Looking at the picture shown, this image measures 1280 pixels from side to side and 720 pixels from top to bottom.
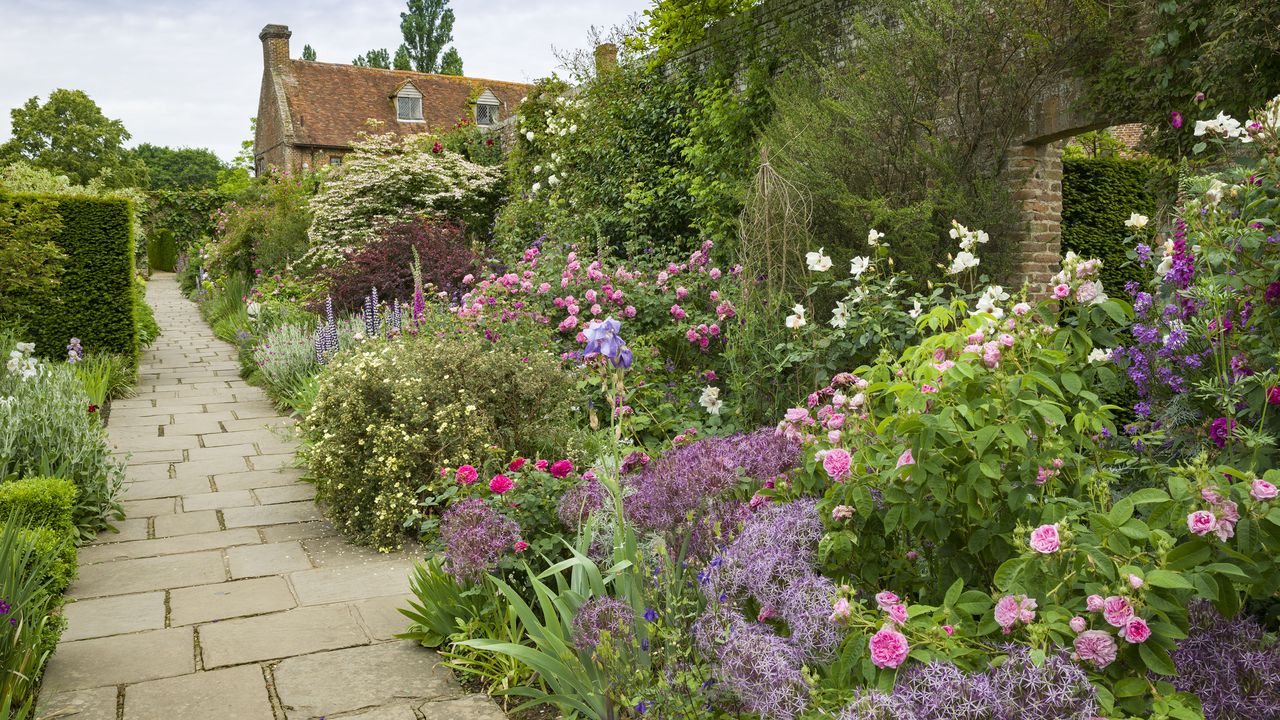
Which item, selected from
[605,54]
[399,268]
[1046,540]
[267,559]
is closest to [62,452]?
[267,559]

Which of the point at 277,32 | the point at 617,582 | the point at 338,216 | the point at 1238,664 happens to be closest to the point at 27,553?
the point at 617,582

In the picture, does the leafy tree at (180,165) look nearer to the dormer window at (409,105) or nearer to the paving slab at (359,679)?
the dormer window at (409,105)

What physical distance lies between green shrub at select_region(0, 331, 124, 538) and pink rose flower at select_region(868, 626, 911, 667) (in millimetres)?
3959

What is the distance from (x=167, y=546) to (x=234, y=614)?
1.04 meters

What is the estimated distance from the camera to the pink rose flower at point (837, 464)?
2.09 m

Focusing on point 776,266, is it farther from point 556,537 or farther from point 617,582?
point 617,582

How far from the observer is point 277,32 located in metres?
25.8

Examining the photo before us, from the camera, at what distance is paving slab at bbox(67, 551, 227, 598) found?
362cm

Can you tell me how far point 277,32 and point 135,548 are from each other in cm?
2533

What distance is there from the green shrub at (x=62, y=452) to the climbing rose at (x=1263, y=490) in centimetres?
452

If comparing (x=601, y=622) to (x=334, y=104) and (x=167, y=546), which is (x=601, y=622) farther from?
(x=334, y=104)

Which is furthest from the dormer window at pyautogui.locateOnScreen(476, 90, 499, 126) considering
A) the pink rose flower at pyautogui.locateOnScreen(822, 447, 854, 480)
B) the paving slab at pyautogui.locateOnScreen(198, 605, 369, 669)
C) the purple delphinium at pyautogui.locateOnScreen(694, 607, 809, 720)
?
the purple delphinium at pyautogui.locateOnScreen(694, 607, 809, 720)

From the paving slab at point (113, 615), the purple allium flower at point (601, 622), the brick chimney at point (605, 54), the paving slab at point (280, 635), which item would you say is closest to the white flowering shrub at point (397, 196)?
the brick chimney at point (605, 54)

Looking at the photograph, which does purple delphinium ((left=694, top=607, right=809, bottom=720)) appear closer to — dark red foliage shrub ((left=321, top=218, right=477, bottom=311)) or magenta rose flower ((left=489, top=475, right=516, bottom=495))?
magenta rose flower ((left=489, top=475, right=516, bottom=495))
